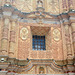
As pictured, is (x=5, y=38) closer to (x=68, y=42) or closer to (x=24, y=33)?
(x=24, y=33)

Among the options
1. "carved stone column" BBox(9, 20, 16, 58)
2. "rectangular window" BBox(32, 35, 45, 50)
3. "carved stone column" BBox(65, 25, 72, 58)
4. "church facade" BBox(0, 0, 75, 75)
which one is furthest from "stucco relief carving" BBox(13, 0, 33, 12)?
"carved stone column" BBox(65, 25, 72, 58)

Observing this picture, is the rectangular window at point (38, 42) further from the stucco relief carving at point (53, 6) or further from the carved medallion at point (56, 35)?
the stucco relief carving at point (53, 6)

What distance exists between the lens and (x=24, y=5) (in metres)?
13.3

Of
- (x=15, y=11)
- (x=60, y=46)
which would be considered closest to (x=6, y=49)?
(x=15, y=11)

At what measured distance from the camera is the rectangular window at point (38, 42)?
12.6 m

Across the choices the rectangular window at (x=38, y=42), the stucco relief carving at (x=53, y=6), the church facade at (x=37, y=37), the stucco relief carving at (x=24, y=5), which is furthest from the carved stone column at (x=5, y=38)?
the stucco relief carving at (x=53, y=6)

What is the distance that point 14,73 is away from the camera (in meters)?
10.5

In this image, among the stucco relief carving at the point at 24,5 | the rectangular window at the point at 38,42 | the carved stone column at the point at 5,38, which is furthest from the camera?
the stucco relief carving at the point at 24,5

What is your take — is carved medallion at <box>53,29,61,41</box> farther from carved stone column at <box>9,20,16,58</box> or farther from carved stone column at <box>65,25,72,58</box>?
carved stone column at <box>9,20,16,58</box>

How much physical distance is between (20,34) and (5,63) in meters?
2.80

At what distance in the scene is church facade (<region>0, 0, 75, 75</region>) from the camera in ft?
36.2

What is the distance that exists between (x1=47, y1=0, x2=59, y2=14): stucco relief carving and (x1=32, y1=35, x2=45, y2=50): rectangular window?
7.71 ft

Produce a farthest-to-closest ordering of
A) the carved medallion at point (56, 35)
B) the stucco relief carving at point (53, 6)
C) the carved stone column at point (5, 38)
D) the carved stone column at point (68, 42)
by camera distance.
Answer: the stucco relief carving at point (53, 6)
the carved medallion at point (56, 35)
the carved stone column at point (68, 42)
the carved stone column at point (5, 38)

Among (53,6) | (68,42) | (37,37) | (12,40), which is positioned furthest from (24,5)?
(68,42)
